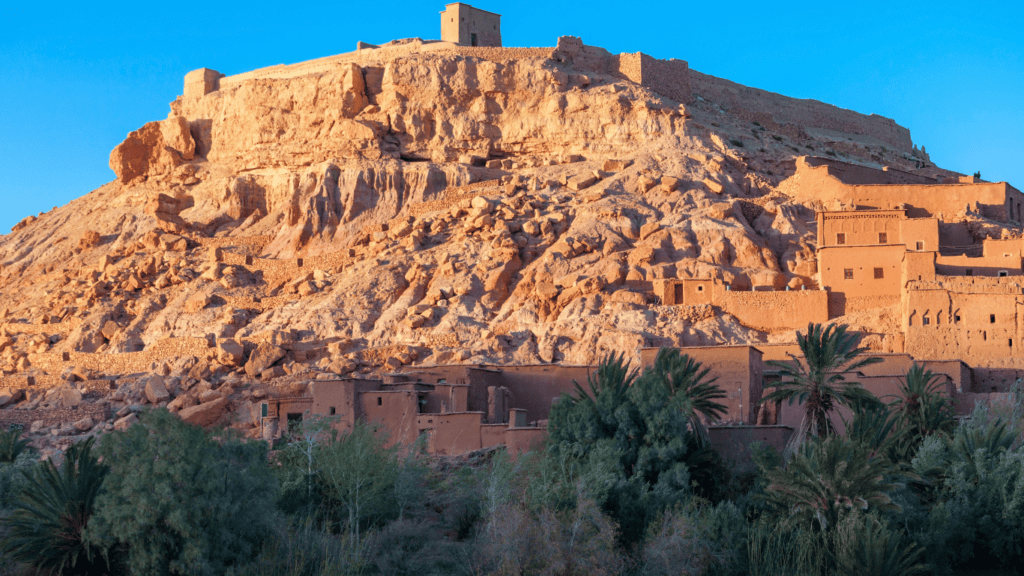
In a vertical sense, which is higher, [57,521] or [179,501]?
[179,501]

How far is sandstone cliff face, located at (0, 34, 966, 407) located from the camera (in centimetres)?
3562

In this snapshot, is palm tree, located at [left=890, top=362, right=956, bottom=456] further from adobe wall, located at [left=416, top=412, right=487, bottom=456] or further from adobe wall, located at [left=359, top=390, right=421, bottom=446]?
adobe wall, located at [left=359, top=390, right=421, bottom=446]

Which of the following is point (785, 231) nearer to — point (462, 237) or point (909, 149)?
point (462, 237)

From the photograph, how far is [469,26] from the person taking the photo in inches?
2068

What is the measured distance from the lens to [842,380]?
2258cm

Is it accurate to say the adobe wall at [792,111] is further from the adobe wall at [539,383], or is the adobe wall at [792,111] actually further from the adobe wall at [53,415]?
the adobe wall at [53,415]

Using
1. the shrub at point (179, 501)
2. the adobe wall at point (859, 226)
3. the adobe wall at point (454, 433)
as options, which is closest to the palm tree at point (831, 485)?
the adobe wall at point (454, 433)

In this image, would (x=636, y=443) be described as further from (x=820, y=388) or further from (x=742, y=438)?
(x=820, y=388)

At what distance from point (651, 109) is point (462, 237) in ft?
36.1

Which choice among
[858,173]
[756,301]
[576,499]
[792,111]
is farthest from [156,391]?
[792,111]

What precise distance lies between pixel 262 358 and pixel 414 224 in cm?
933

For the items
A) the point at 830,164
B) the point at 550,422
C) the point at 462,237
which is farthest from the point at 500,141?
the point at 550,422

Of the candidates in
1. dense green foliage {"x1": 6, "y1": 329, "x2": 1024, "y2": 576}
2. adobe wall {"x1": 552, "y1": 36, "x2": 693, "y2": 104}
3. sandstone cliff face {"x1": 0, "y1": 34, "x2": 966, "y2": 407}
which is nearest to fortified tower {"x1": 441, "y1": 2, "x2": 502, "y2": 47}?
sandstone cliff face {"x1": 0, "y1": 34, "x2": 966, "y2": 407}

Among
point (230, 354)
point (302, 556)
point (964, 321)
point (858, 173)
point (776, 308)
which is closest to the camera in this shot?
point (302, 556)
